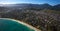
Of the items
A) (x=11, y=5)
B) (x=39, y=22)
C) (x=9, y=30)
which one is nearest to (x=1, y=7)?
(x=11, y=5)

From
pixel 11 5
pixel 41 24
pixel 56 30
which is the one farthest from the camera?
pixel 11 5

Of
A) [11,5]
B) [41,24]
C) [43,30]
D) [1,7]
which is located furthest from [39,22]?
[11,5]

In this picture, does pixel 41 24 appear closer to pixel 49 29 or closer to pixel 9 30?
pixel 49 29

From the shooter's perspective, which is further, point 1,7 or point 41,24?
point 1,7

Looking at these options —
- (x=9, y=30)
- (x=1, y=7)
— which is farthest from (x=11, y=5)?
(x=9, y=30)

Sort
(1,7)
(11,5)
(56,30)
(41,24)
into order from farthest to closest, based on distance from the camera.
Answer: (11,5)
(1,7)
(41,24)
(56,30)

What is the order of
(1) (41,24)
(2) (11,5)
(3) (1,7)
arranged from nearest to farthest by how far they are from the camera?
(1) (41,24)
(3) (1,7)
(2) (11,5)

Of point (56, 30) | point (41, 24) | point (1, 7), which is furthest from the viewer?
point (1, 7)

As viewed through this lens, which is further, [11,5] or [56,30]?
[11,5]

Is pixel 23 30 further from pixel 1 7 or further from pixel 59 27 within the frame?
pixel 1 7
